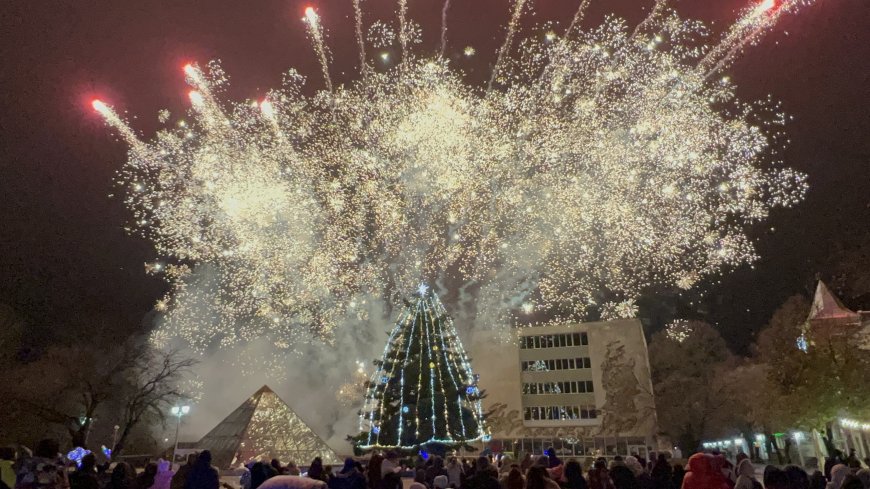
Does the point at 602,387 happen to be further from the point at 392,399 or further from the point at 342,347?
the point at 392,399

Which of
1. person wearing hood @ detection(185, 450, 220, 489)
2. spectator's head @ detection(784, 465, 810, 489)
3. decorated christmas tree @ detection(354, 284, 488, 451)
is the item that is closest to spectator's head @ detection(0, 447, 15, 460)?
person wearing hood @ detection(185, 450, 220, 489)

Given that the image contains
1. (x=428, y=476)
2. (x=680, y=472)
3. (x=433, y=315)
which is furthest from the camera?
(x=433, y=315)

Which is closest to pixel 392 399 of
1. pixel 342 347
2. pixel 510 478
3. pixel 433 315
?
pixel 433 315

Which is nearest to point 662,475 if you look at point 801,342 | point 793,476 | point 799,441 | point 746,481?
point 746,481

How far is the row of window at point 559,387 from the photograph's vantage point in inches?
2095

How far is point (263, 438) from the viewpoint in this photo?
28.8 m

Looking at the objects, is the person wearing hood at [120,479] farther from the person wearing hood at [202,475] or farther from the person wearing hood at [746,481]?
the person wearing hood at [746,481]

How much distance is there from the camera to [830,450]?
2677 cm

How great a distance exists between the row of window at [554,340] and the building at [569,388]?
99 mm

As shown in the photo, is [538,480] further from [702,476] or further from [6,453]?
[6,453]

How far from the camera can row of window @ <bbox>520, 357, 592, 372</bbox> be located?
5419 centimetres

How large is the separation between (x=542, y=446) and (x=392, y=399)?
3059 centimetres

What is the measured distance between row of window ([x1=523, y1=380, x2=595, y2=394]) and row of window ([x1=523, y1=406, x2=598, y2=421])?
1.50 m

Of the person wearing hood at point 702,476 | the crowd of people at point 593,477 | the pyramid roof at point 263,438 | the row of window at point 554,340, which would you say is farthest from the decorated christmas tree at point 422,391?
the row of window at point 554,340
